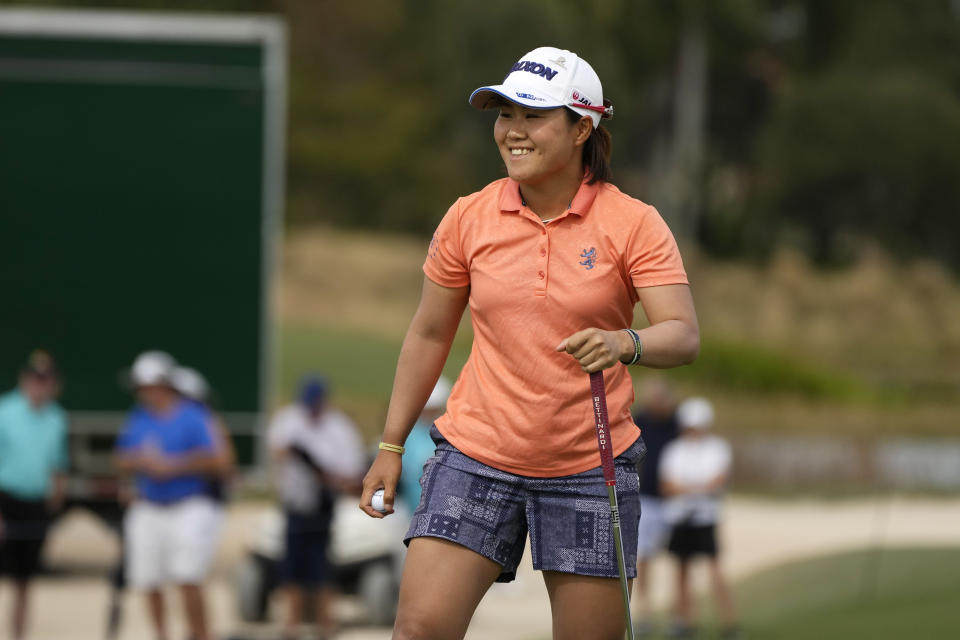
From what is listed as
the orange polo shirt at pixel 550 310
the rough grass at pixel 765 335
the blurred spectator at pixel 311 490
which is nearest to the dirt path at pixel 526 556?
the blurred spectator at pixel 311 490

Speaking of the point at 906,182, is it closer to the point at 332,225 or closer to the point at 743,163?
the point at 743,163

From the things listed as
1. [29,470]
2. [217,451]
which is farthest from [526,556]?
[217,451]

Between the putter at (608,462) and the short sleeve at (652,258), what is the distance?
11.1 inches

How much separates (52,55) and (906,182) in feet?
95.8

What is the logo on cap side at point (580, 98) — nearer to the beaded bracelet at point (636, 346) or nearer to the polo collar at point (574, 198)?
the polo collar at point (574, 198)

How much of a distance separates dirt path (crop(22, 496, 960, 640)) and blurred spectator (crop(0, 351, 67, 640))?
867 mm

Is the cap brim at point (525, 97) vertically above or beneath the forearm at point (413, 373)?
above

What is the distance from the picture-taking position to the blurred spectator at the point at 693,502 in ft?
35.7

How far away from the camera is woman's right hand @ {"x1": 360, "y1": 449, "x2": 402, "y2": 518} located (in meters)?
4.29

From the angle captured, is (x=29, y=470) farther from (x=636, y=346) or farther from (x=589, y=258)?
(x=636, y=346)

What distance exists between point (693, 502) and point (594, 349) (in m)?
7.53

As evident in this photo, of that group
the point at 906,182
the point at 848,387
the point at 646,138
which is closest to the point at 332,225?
the point at 646,138

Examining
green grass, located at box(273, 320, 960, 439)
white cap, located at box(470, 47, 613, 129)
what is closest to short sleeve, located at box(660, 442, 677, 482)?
white cap, located at box(470, 47, 613, 129)

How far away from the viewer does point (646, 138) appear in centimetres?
4288
